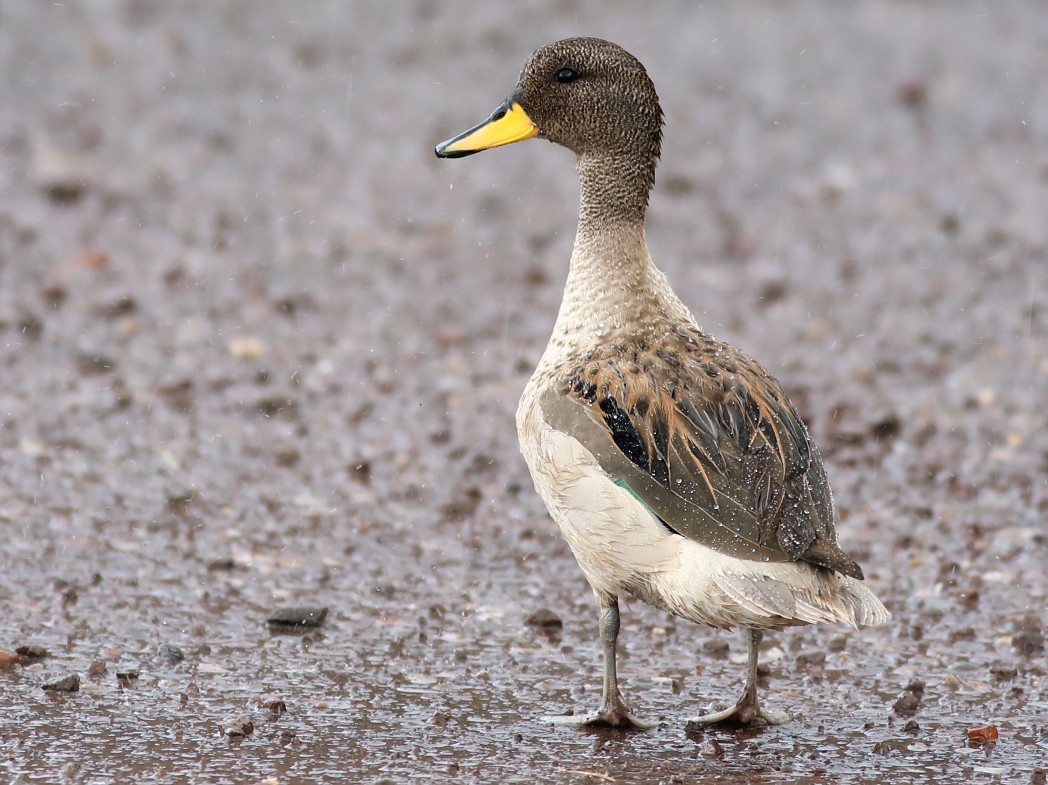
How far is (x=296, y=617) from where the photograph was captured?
6406 mm

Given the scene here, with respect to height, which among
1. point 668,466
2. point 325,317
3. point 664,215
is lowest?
point 668,466

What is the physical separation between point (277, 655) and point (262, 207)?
6.84 metres

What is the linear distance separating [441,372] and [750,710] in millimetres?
4566

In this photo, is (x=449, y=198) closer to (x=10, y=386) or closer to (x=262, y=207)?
(x=262, y=207)

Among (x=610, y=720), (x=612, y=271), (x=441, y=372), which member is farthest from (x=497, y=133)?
(x=441, y=372)

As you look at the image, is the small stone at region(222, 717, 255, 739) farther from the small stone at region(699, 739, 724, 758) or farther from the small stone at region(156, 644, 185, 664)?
the small stone at region(699, 739, 724, 758)

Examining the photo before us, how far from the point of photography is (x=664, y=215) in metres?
12.6

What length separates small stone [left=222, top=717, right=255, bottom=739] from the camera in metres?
5.16

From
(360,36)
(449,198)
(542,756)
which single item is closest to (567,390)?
(542,756)

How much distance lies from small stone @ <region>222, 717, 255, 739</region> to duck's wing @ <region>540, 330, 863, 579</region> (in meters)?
1.39

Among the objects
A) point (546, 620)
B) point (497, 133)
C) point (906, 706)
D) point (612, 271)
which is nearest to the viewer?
point (906, 706)

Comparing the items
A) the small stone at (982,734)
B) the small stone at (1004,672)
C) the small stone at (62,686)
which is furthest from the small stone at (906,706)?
the small stone at (62,686)

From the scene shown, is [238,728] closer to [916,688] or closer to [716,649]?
[716,649]

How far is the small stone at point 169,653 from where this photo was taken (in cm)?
592
